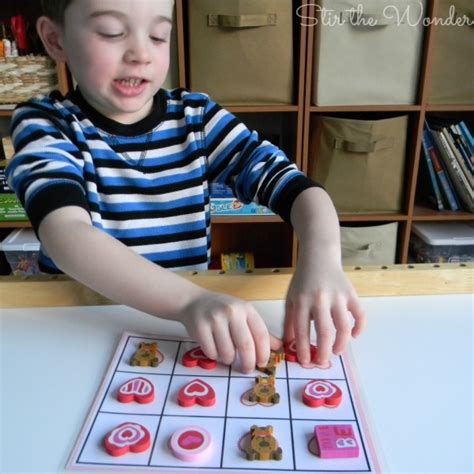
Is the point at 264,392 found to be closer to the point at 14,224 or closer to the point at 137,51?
the point at 137,51

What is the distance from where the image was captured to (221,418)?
394 mm

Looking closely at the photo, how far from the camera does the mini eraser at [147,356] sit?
18.2 inches

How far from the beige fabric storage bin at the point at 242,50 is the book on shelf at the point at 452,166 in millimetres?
469

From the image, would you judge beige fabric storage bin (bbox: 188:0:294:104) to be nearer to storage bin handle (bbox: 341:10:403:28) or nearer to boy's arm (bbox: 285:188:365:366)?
storage bin handle (bbox: 341:10:403:28)

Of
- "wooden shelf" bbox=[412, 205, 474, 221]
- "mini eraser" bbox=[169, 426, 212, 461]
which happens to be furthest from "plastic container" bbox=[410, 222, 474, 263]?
"mini eraser" bbox=[169, 426, 212, 461]

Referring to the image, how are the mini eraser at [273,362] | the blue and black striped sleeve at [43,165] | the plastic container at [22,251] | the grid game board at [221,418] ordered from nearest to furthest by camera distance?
the grid game board at [221,418]
the mini eraser at [273,362]
the blue and black striped sleeve at [43,165]
the plastic container at [22,251]

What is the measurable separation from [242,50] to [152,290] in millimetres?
1105

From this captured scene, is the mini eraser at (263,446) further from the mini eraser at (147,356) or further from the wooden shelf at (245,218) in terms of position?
the wooden shelf at (245,218)

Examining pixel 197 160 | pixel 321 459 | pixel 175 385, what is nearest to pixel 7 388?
pixel 175 385

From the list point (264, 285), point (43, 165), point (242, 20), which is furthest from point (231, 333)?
point (242, 20)

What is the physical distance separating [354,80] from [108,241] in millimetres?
1164

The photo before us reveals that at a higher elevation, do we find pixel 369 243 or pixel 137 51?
pixel 137 51

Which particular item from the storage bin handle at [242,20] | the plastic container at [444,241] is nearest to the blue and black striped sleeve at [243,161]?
the storage bin handle at [242,20]

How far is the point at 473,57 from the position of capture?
146 centimetres
